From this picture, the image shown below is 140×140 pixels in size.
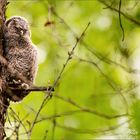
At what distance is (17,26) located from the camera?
18.0 feet

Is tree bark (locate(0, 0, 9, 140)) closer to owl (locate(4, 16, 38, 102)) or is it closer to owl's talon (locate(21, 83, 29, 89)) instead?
owl (locate(4, 16, 38, 102))

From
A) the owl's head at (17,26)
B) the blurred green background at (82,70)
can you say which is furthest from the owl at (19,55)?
the blurred green background at (82,70)

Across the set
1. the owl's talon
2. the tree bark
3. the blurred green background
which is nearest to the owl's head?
the tree bark

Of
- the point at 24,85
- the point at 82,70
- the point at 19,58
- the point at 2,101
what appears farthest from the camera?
the point at 82,70

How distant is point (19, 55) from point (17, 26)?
0.77ft

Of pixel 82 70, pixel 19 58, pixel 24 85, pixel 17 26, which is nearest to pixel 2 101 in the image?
pixel 24 85

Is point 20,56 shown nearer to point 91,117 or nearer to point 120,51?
point 120,51

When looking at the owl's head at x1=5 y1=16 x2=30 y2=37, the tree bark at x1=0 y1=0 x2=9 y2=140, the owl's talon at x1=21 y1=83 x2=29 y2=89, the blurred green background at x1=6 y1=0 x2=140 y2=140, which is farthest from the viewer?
the blurred green background at x1=6 y1=0 x2=140 y2=140

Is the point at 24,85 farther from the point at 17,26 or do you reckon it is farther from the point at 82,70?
the point at 82,70

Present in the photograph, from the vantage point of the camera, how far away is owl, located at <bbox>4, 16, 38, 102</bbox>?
5.36 metres

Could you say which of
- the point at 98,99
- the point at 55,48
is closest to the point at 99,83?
the point at 98,99

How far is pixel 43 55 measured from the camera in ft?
40.1

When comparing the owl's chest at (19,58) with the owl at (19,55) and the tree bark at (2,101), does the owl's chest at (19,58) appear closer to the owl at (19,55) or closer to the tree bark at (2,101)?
the owl at (19,55)

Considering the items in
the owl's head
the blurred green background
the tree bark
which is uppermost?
the blurred green background
